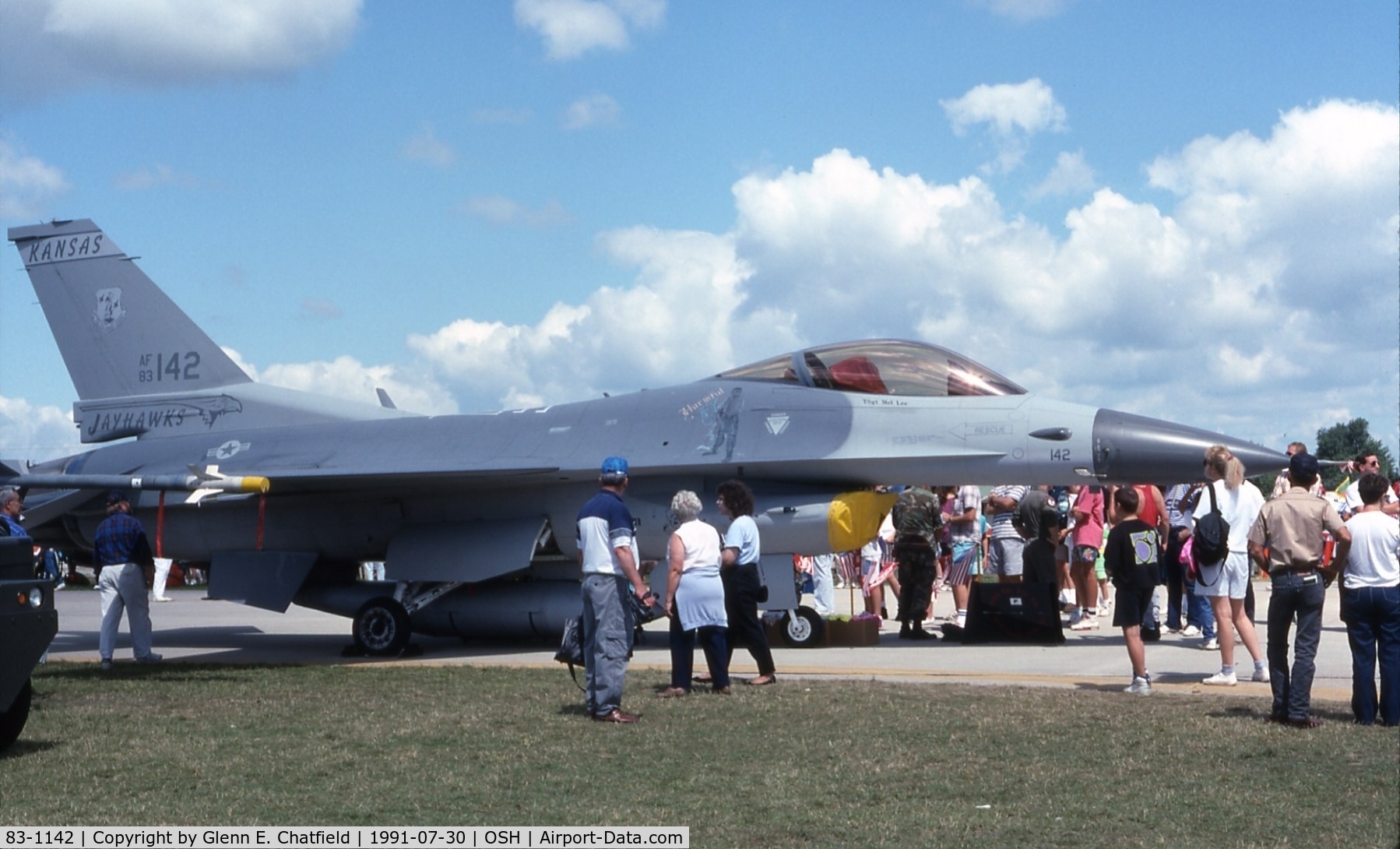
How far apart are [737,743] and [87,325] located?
43.5 feet

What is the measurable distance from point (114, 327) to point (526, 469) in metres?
7.40

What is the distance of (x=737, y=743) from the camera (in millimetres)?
7828

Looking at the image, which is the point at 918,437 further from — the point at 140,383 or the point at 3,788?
the point at 140,383

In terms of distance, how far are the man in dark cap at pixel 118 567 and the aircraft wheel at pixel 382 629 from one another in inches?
89.2

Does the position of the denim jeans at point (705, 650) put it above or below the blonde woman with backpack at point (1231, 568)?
below

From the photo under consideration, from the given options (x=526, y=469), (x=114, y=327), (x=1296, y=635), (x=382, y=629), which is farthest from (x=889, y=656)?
(x=114, y=327)

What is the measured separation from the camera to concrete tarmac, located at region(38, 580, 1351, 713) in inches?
423

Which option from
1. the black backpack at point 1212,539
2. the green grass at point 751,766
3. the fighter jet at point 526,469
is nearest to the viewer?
the green grass at point 751,766

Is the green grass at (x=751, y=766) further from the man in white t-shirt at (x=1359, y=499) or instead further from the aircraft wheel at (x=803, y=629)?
the man in white t-shirt at (x=1359, y=499)

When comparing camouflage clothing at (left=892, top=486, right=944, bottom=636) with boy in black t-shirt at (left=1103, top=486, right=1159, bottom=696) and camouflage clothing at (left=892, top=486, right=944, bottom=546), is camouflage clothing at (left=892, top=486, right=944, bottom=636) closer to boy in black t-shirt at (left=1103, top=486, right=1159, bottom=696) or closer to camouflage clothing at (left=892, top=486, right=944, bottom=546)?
camouflage clothing at (left=892, top=486, right=944, bottom=546)

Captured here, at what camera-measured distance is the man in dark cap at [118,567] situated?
41.1ft

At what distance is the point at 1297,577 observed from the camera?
818cm

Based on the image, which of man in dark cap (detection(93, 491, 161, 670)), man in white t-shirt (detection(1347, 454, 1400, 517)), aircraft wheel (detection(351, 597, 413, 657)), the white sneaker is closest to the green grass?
the white sneaker

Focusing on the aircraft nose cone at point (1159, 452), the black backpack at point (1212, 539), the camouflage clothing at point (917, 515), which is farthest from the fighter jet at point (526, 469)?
the black backpack at point (1212, 539)
